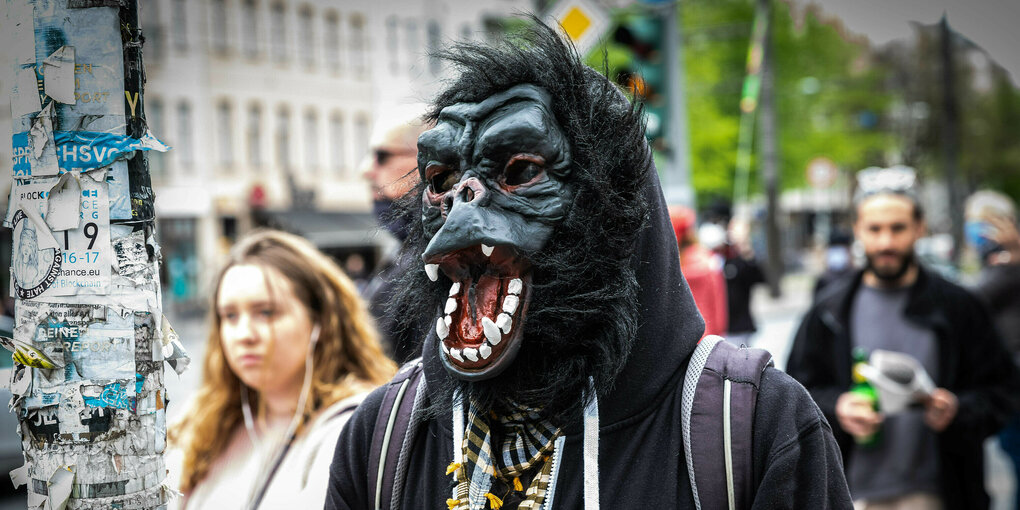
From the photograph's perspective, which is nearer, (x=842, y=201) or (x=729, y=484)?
(x=729, y=484)

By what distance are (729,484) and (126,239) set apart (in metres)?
1.16

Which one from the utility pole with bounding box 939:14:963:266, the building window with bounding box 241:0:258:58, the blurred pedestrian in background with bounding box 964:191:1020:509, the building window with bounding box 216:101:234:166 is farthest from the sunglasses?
the building window with bounding box 241:0:258:58

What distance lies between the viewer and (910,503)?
3766 mm

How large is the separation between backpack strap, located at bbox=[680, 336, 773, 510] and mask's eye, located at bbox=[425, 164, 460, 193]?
2.01 feet

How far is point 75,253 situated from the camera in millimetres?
1430

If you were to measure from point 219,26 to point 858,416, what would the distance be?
1097 inches

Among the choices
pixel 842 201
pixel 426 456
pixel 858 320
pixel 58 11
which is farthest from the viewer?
pixel 842 201

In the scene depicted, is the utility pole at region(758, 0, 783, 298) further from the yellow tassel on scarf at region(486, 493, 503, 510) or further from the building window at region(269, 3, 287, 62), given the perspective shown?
the yellow tassel on scarf at region(486, 493, 503, 510)

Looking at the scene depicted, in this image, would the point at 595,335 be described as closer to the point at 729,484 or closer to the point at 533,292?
the point at 533,292

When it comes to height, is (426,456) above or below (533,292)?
below

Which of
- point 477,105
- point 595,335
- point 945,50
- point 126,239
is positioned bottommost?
point 595,335

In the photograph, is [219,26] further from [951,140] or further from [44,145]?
[44,145]

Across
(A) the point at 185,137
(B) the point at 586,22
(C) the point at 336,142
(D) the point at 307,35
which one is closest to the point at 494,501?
(B) the point at 586,22

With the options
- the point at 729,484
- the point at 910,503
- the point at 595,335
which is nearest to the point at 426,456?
the point at 595,335
